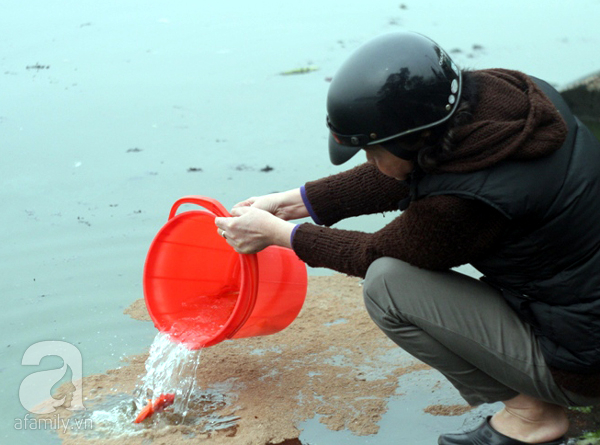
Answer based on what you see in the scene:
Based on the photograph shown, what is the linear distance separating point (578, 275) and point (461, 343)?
1.20 ft

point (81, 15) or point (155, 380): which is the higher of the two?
point (81, 15)

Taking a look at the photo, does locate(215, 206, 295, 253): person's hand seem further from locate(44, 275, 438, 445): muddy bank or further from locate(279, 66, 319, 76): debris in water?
locate(279, 66, 319, 76): debris in water

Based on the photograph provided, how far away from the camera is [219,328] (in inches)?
102

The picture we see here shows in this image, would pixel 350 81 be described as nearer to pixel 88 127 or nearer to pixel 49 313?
pixel 49 313

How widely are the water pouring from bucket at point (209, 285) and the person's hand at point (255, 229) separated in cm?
8

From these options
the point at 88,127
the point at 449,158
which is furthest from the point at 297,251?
the point at 88,127

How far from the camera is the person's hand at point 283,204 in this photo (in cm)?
262

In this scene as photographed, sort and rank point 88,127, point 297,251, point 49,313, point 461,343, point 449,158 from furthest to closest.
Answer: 1. point 88,127
2. point 49,313
3. point 297,251
4. point 461,343
5. point 449,158

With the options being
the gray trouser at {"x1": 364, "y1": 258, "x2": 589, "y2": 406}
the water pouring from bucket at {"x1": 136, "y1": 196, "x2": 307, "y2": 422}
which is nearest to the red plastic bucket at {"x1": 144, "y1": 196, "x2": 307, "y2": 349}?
the water pouring from bucket at {"x1": 136, "y1": 196, "x2": 307, "y2": 422}

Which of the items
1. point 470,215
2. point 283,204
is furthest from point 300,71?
point 470,215

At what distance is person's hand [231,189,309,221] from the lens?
8.59 feet

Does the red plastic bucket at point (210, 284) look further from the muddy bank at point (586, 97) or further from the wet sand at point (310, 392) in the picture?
the muddy bank at point (586, 97)

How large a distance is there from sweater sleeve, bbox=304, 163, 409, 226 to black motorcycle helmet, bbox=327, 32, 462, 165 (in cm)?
49

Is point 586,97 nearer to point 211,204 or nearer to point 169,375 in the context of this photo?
point 211,204
